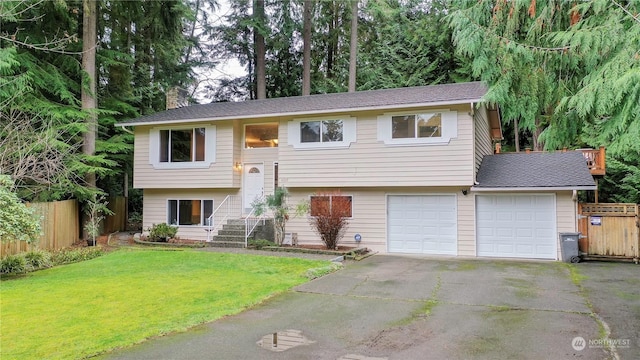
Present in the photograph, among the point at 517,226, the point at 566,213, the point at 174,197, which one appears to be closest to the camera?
the point at 566,213

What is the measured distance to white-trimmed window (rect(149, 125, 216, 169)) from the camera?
15.9m

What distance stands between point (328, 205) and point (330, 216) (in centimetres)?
42

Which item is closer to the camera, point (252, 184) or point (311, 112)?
point (311, 112)

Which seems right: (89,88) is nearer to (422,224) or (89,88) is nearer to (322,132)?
(322,132)

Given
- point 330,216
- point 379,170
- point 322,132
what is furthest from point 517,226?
point 322,132

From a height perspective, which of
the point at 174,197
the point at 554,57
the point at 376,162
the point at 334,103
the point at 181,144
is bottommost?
the point at 174,197

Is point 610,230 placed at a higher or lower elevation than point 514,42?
lower

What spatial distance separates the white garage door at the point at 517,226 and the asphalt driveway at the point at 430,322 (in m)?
2.99

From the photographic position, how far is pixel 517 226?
1262cm

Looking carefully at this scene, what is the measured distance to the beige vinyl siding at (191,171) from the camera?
15523 millimetres

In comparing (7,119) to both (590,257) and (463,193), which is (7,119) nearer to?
(463,193)

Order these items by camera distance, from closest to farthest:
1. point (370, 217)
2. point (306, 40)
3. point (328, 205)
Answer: point (328, 205)
point (370, 217)
point (306, 40)

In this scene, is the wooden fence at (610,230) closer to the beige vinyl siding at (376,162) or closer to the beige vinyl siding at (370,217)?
the beige vinyl siding at (376,162)

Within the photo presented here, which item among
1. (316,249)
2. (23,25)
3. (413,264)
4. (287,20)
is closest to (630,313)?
(413,264)
